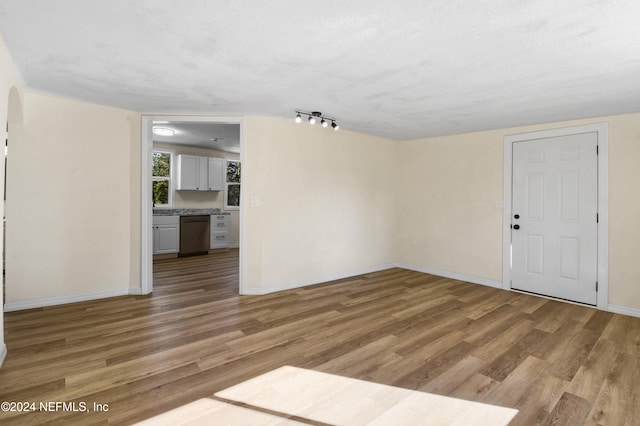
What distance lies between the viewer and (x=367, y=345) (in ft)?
8.87

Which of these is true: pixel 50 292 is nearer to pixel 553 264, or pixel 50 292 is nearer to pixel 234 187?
pixel 234 187

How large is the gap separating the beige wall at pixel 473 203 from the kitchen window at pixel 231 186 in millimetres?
4164

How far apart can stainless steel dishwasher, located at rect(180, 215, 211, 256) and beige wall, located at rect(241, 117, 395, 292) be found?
300 cm

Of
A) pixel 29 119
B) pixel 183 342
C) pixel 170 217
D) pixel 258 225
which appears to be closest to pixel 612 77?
pixel 258 225

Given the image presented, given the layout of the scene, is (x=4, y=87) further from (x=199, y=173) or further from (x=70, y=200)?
(x=199, y=173)

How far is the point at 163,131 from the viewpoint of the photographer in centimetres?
→ 568

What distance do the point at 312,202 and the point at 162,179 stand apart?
13.4ft

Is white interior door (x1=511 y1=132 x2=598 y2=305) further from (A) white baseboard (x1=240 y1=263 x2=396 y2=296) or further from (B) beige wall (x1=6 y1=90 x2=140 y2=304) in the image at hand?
(B) beige wall (x1=6 y1=90 x2=140 y2=304)

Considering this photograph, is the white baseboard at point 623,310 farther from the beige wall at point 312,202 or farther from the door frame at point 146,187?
the door frame at point 146,187

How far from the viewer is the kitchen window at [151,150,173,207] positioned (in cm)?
691

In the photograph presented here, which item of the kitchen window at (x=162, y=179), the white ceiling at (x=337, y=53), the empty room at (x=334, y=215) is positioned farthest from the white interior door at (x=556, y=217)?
the kitchen window at (x=162, y=179)

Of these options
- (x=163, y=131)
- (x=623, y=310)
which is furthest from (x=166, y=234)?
(x=623, y=310)

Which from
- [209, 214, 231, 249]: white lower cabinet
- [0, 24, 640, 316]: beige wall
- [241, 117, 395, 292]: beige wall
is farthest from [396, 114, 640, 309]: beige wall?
[209, 214, 231, 249]: white lower cabinet

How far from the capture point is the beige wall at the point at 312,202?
412 cm
